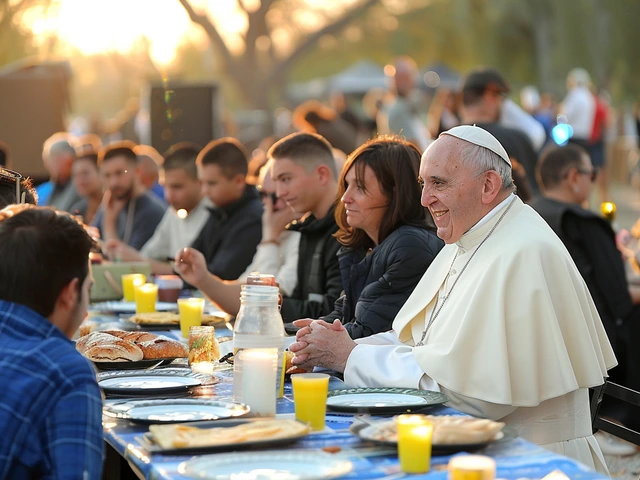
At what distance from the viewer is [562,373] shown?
369 cm

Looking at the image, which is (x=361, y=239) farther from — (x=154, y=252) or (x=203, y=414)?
(x=154, y=252)

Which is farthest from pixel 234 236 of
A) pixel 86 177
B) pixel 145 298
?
pixel 86 177

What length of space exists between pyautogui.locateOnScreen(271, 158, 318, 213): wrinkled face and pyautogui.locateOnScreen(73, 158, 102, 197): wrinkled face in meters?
5.48

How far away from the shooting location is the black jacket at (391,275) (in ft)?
15.3

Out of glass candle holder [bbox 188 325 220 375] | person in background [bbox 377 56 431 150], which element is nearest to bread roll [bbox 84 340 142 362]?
glass candle holder [bbox 188 325 220 375]

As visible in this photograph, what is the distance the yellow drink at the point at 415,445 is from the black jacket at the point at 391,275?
73.6 inches

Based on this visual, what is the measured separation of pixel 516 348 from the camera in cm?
369

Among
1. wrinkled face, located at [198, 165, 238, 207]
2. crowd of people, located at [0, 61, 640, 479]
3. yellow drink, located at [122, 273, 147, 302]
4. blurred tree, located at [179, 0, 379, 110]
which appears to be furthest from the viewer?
blurred tree, located at [179, 0, 379, 110]


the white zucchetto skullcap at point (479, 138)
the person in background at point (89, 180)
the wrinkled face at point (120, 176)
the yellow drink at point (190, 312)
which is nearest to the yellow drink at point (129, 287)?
the yellow drink at point (190, 312)

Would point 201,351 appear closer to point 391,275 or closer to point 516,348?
point 391,275

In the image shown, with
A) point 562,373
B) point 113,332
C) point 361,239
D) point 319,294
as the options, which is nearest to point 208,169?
point 319,294

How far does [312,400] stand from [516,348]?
87cm

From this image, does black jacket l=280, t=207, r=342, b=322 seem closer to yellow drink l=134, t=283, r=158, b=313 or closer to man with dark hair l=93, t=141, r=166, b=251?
yellow drink l=134, t=283, r=158, b=313

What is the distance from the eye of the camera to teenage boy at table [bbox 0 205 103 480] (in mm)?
2637
